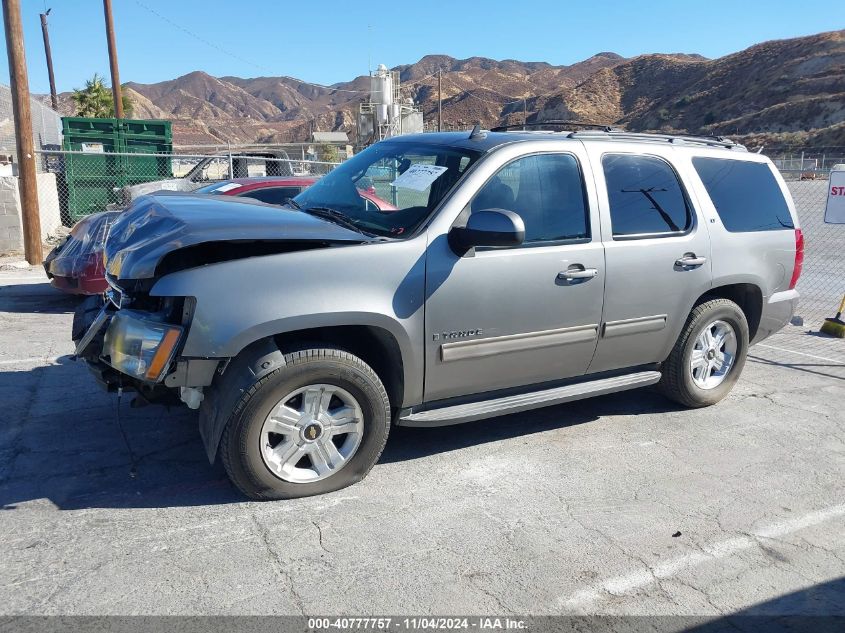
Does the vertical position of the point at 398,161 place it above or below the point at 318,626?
above

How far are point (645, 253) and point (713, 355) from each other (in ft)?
4.11

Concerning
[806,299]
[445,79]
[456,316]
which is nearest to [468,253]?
[456,316]

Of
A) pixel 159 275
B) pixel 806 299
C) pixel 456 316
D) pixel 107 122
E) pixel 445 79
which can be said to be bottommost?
pixel 806 299

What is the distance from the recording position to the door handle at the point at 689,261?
493cm

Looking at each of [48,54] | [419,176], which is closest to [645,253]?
[419,176]

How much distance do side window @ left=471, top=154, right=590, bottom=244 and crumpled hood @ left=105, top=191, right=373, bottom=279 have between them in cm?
90

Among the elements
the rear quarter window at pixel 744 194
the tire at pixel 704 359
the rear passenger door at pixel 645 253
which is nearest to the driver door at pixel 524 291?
the rear passenger door at pixel 645 253

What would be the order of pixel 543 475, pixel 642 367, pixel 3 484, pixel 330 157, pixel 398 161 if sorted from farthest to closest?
pixel 330 157
pixel 642 367
pixel 398 161
pixel 543 475
pixel 3 484

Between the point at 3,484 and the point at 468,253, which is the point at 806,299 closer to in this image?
the point at 468,253

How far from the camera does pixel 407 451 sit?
4.55 metres

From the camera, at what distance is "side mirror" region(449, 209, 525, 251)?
154 inches

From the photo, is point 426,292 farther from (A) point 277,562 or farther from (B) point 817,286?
(B) point 817,286

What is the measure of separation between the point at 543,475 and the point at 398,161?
222cm

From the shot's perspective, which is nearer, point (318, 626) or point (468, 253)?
point (318, 626)
